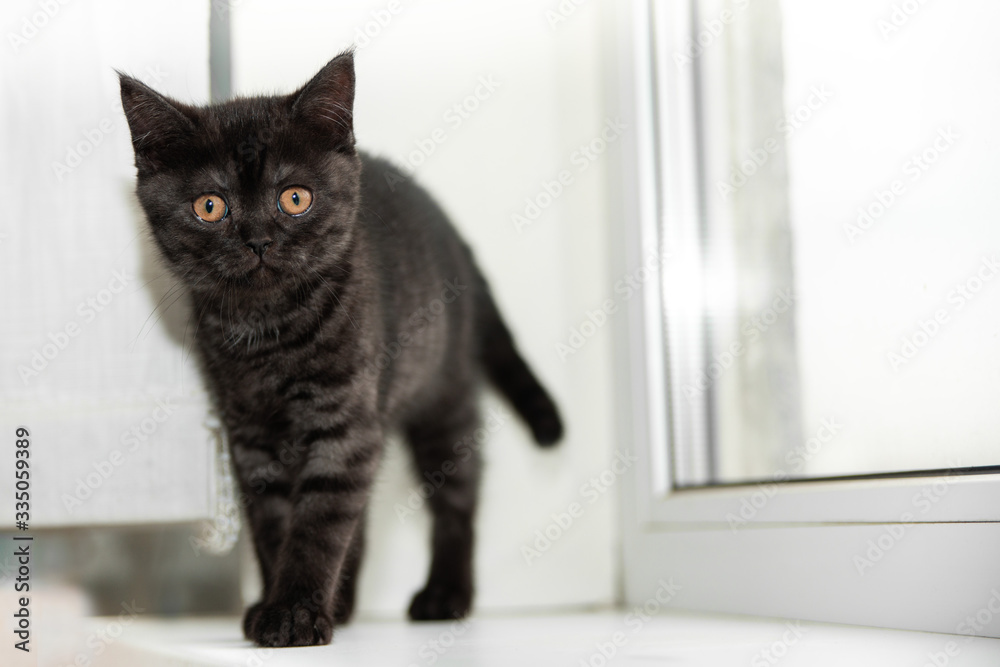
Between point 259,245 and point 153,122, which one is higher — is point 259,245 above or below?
below

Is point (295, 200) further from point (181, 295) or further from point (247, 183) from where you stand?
point (181, 295)

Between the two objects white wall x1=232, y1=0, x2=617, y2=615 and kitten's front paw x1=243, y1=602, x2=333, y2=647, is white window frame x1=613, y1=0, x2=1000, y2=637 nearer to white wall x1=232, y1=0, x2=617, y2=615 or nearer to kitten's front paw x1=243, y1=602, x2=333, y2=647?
white wall x1=232, y1=0, x2=617, y2=615

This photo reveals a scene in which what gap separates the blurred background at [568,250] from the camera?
1.27 meters

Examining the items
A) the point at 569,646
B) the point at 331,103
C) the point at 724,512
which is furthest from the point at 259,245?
the point at 724,512

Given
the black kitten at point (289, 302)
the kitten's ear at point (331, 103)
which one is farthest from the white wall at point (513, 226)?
the kitten's ear at point (331, 103)

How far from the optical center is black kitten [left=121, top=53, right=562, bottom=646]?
1.24 metres

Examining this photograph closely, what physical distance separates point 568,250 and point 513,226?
0.44ft

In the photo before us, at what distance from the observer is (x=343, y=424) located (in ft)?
4.42

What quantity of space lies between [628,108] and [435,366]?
68 cm

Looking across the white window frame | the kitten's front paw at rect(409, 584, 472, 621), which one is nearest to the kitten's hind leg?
the kitten's front paw at rect(409, 584, 472, 621)

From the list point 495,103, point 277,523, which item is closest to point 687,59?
point 495,103

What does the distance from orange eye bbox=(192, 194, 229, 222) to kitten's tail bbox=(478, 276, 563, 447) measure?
76 cm

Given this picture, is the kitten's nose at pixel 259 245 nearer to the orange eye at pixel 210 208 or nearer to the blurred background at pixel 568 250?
the orange eye at pixel 210 208

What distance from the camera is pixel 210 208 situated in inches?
49.0
